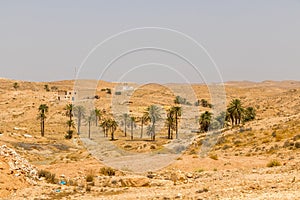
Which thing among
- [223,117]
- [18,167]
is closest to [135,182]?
[18,167]

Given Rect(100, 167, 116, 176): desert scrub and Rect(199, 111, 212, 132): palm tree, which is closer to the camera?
Rect(100, 167, 116, 176): desert scrub

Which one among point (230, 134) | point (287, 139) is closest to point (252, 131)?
point (230, 134)

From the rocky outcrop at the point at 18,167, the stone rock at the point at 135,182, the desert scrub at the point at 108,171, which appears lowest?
the desert scrub at the point at 108,171

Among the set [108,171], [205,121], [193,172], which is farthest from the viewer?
[205,121]

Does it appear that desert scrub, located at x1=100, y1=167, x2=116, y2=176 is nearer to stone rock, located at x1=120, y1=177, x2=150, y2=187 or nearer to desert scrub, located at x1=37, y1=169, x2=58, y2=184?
desert scrub, located at x1=37, y1=169, x2=58, y2=184

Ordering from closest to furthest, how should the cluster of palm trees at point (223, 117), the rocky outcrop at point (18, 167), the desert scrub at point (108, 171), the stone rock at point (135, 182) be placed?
the stone rock at point (135, 182) < the rocky outcrop at point (18, 167) < the desert scrub at point (108, 171) < the cluster of palm trees at point (223, 117)

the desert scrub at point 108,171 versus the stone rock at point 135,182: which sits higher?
the stone rock at point 135,182

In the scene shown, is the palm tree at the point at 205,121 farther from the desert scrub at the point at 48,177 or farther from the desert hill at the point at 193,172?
the desert scrub at the point at 48,177

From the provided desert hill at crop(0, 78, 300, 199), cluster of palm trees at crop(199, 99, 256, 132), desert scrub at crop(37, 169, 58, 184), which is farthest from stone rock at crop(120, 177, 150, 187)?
cluster of palm trees at crop(199, 99, 256, 132)

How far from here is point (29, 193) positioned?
19.0 metres

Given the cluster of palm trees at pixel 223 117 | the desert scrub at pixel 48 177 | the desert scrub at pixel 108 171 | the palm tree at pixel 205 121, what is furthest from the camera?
the palm tree at pixel 205 121

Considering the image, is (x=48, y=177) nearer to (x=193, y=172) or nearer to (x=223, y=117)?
(x=193, y=172)

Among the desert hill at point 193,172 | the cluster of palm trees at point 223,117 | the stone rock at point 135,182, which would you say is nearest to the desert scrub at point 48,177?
the desert hill at point 193,172

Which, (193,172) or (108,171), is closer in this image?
(193,172)
